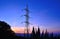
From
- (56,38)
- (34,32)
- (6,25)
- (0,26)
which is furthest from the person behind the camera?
(56,38)

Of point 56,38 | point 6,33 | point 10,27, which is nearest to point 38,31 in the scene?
point 10,27

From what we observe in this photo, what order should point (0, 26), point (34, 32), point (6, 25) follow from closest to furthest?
point (0, 26), point (6, 25), point (34, 32)

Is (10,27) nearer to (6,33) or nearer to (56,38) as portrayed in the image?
(6,33)

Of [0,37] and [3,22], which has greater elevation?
[3,22]

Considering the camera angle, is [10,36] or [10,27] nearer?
[10,36]

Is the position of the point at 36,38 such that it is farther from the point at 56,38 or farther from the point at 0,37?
the point at 56,38

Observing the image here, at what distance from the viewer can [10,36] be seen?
1299 inches

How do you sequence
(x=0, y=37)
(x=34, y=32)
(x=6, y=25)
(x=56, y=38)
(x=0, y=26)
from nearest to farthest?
1. (x=0, y=37)
2. (x=0, y=26)
3. (x=6, y=25)
4. (x=34, y=32)
5. (x=56, y=38)

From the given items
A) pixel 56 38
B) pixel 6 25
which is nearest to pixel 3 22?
pixel 6 25

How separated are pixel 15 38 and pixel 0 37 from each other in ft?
14.2

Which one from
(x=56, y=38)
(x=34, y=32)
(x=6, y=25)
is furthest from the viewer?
(x=56, y=38)

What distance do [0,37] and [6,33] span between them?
201 centimetres

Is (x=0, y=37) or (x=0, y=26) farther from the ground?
(x=0, y=26)

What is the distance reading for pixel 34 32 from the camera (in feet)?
128
